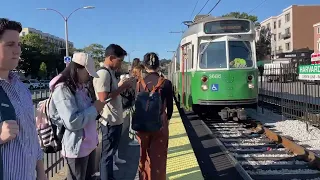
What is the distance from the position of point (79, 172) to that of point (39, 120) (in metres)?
0.64

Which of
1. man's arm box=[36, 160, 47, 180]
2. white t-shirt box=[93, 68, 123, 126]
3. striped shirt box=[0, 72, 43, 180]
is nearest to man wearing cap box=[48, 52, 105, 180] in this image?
man's arm box=[36, 160, 47, 180]

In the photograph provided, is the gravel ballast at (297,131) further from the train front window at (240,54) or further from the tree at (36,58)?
the tree at (36,58)

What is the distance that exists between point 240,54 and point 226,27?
0.97m

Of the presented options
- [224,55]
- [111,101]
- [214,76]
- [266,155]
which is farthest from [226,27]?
[111,101]

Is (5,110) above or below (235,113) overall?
above

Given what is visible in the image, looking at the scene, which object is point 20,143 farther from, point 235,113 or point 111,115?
point 235,113

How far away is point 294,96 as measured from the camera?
13.1m

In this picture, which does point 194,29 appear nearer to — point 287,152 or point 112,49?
point 287,152

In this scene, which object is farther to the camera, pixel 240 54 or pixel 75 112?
pixel 240 54

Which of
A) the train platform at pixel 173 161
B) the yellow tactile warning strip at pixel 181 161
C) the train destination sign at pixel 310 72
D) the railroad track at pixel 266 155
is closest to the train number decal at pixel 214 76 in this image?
the railroad track at pixel 266 155

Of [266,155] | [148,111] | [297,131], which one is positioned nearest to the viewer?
[148,111]

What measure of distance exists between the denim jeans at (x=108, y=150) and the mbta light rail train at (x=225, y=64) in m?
6.74

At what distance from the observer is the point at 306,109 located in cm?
1068

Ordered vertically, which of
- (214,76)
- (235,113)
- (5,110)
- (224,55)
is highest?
(224,55)
